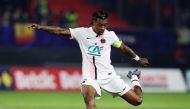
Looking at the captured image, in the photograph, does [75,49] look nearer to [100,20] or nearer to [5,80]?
[5,80]

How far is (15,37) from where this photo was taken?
2691cm

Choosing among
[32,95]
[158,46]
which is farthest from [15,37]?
[158,46]

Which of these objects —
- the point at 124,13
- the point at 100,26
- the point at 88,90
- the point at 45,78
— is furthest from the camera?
the point at 124,13

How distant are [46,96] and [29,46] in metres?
4.41

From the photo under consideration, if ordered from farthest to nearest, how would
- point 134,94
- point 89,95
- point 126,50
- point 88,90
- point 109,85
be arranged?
point 134,94 → point 126,50 → point 109,85 → point 88,90 → point 89,95

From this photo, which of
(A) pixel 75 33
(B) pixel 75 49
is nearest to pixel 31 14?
(B) pixel 75 49

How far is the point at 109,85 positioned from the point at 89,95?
0.81 m

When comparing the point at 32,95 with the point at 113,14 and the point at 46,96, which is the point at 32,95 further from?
the point at 113,14

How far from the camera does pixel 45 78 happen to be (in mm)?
25641

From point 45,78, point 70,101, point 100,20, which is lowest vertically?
point 70,101

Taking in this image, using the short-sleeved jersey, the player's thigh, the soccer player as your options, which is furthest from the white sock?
the player's thigh

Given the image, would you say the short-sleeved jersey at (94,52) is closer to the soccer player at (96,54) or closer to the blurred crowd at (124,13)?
the soccer player at (96,54)

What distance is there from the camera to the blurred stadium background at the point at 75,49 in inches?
997

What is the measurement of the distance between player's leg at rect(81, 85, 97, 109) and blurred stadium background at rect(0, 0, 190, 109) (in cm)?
943
